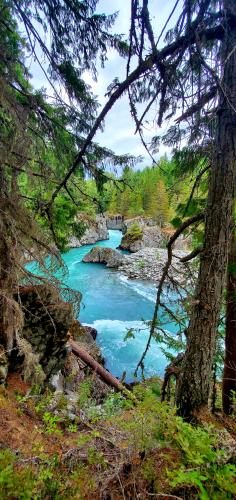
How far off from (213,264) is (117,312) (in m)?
12.0

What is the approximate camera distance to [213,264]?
7.32 ft

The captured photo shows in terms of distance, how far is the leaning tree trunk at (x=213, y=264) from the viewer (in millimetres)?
2117

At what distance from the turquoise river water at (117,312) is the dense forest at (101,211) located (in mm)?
2093

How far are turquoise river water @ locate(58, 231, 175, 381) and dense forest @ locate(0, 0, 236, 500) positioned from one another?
2.09 metres

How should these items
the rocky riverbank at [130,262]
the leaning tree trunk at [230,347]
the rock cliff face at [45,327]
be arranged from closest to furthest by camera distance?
1. the leaning tree trunk at [230,347]
2. the rock cliff face at [45,327]
3. the rocky riverbank at [130,262]

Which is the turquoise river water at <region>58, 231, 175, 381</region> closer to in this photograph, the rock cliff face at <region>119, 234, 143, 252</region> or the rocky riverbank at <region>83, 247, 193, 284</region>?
the rocky riverbank at <region>83, 247, 193, 284</region>

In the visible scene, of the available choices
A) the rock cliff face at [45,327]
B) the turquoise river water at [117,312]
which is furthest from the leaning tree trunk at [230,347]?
the rock cliff face at [45,327]

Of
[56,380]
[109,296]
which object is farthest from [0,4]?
[109,296]

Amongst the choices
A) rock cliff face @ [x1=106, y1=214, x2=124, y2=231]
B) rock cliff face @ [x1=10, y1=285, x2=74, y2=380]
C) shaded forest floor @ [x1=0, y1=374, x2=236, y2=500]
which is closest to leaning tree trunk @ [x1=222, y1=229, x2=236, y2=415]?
shaded forest floor @ [x1=0, y1=374, x2=236, y2=500]

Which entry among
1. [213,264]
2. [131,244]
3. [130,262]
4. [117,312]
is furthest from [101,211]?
[131,244]

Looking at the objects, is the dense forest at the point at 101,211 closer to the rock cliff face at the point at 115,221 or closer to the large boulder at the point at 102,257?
the large boulder at the point at 102,257

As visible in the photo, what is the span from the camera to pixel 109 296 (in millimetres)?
15906

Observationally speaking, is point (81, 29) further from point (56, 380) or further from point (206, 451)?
point (56, 380)

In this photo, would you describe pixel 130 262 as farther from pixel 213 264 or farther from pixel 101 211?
pixel 213 264
